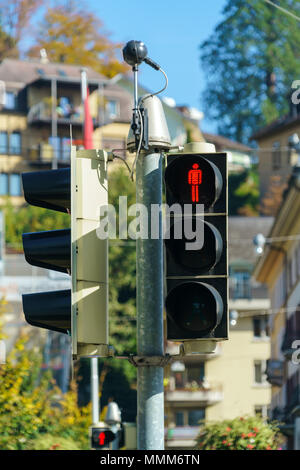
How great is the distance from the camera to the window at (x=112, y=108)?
88.5m

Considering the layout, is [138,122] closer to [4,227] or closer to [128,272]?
[128,272]

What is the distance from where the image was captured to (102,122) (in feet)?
287

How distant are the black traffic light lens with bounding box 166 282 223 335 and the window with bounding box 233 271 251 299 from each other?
2717 inches

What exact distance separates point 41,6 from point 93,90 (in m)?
12.6

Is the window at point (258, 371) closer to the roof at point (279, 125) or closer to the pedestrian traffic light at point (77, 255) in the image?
the roof at point (279, 125)

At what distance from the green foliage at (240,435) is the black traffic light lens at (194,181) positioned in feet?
57.6

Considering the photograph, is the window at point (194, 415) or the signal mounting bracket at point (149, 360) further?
the window at point (194, 415)

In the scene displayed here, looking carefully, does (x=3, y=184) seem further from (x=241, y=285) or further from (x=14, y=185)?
(x=241, y=285)

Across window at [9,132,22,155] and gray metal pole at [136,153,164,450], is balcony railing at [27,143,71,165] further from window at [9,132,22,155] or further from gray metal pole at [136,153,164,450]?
gray metal pole at [136,153,164,450]

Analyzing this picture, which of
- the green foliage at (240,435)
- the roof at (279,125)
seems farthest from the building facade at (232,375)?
the green foliage at (240,435)

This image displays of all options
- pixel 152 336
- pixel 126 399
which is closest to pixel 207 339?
pixel 152 336

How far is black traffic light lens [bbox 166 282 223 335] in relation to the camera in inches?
288

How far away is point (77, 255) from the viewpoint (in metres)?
7.53

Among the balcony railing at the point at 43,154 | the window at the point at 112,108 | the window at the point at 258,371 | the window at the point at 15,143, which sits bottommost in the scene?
the window at the point at 258,371
